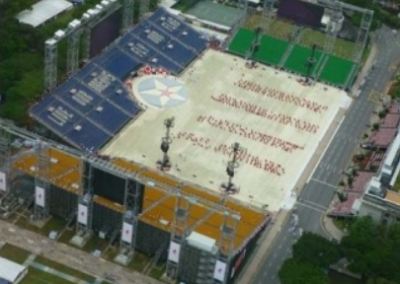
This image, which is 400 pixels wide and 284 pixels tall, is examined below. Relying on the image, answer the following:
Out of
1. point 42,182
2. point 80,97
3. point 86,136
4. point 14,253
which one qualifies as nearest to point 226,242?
point 42,182

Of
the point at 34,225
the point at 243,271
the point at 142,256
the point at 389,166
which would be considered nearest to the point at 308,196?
the point at 389,166

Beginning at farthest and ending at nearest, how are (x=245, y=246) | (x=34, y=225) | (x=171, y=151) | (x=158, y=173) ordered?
(x=171, y=151) < (x=158, y=173) < (x=34, y=225) < (x=245, y=246)

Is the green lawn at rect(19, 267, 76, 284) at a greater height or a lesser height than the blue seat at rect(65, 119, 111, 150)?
lesser

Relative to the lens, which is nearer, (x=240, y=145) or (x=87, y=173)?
(x=87, y=173)

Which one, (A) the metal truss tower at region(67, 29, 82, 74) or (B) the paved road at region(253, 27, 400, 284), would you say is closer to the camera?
(B) the paved road at region(253, 27, 400, 284)

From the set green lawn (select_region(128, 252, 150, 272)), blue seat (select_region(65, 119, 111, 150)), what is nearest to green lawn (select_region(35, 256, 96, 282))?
green lawn (select_region(128, 252, 150, 272))

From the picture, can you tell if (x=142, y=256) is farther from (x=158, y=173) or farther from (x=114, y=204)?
(x=158, y=173)

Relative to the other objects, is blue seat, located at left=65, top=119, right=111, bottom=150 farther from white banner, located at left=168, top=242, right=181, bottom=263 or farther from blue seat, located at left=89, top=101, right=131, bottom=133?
white banner, located at left=168, top=242, right=181, bottom=263

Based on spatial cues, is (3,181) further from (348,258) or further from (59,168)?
(348,258)
